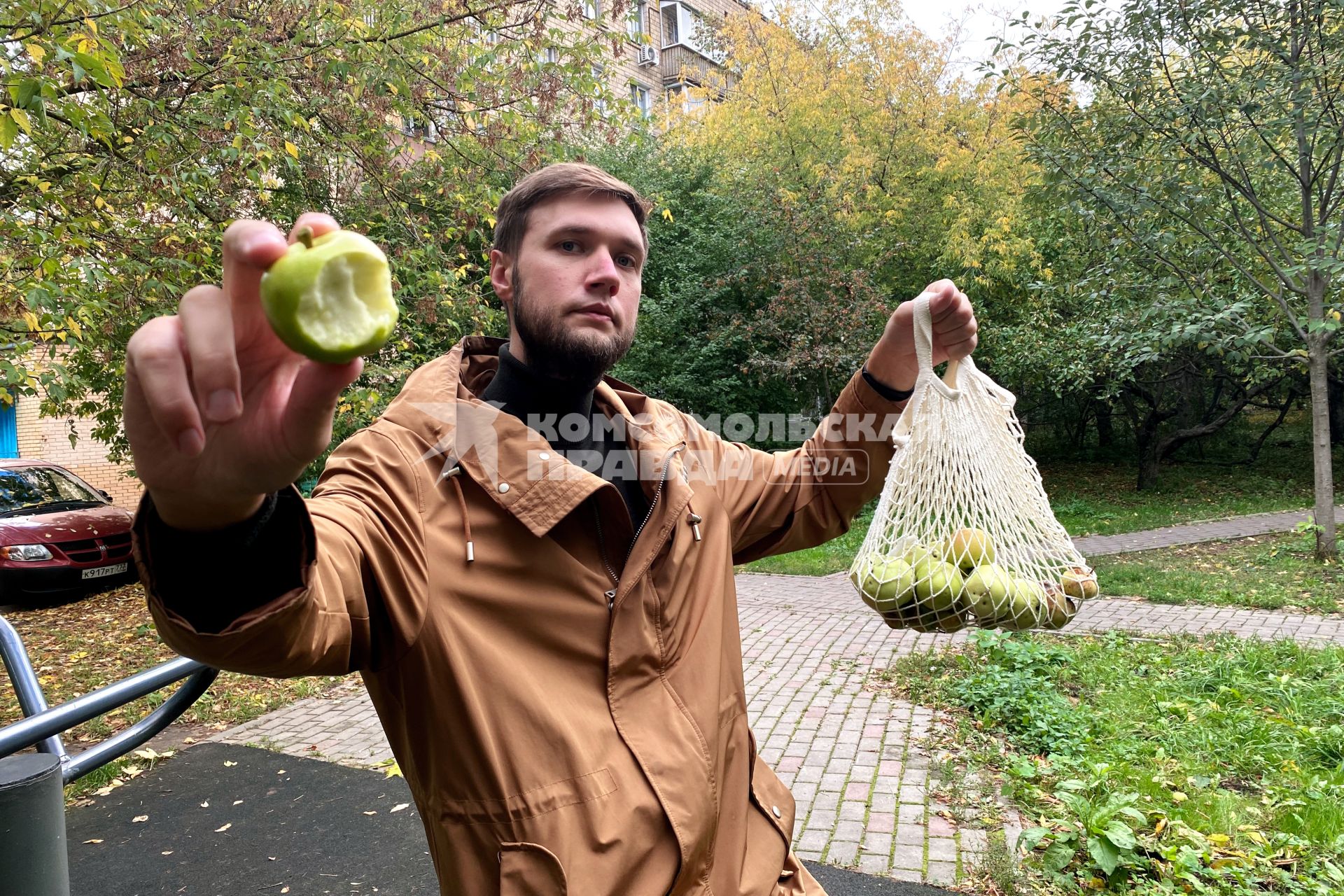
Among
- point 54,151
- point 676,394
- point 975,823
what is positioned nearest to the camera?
point 975,823

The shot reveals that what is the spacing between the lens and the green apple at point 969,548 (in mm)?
2279

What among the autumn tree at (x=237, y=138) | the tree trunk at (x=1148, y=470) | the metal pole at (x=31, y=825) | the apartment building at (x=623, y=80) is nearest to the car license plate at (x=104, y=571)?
the apartment building at (x=623, y=80)

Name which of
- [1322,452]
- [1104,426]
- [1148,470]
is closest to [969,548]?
[1322,452]

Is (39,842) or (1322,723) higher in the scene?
(39,842)

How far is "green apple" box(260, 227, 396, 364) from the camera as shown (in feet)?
2.43

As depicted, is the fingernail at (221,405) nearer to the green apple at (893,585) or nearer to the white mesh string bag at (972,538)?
the white mesh string bag at (972,538)

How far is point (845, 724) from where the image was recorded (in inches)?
202

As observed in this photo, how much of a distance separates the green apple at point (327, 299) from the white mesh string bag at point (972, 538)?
4.87 feet

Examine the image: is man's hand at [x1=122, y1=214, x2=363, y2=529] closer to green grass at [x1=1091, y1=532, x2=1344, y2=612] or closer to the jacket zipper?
the jacket zipper

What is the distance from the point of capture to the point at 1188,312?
8.34m

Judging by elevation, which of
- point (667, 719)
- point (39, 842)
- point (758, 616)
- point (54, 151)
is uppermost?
point (54, 151)

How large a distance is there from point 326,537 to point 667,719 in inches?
27.4

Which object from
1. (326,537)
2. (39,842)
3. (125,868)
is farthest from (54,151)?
(326,537)

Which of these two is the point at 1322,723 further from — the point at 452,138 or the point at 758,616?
the point at 452,138
